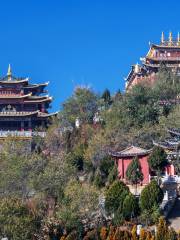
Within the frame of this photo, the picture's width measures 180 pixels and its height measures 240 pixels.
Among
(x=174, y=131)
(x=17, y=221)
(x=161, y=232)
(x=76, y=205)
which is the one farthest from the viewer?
(x=174, y=131)

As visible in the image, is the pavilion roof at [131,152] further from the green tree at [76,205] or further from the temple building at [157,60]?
the temple building at [157,60]

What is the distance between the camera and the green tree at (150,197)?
95.2 feet

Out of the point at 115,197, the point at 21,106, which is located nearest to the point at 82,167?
the point at 115,197

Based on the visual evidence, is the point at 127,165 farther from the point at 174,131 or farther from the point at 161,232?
the point at 161,232

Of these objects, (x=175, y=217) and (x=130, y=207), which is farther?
(x=175, y=217)

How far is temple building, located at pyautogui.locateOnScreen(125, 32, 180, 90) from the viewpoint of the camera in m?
54.5

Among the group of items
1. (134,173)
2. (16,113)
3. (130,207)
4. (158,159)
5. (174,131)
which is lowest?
(130,207)

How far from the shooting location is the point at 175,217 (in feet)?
96.2

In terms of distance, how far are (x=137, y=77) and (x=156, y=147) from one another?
21.1m

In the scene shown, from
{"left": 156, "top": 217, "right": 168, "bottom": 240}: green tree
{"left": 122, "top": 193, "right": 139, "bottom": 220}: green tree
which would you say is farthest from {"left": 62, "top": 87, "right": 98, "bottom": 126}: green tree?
{"left": 156, "top": 217, "right": 168, "bottom": 240}: green tree

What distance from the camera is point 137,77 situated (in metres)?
55.8

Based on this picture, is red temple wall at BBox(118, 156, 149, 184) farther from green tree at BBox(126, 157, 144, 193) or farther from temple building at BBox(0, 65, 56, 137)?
temple building at BBox(0, 65, 56, 137)

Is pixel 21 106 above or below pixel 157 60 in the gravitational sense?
below

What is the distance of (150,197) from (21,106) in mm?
26355
